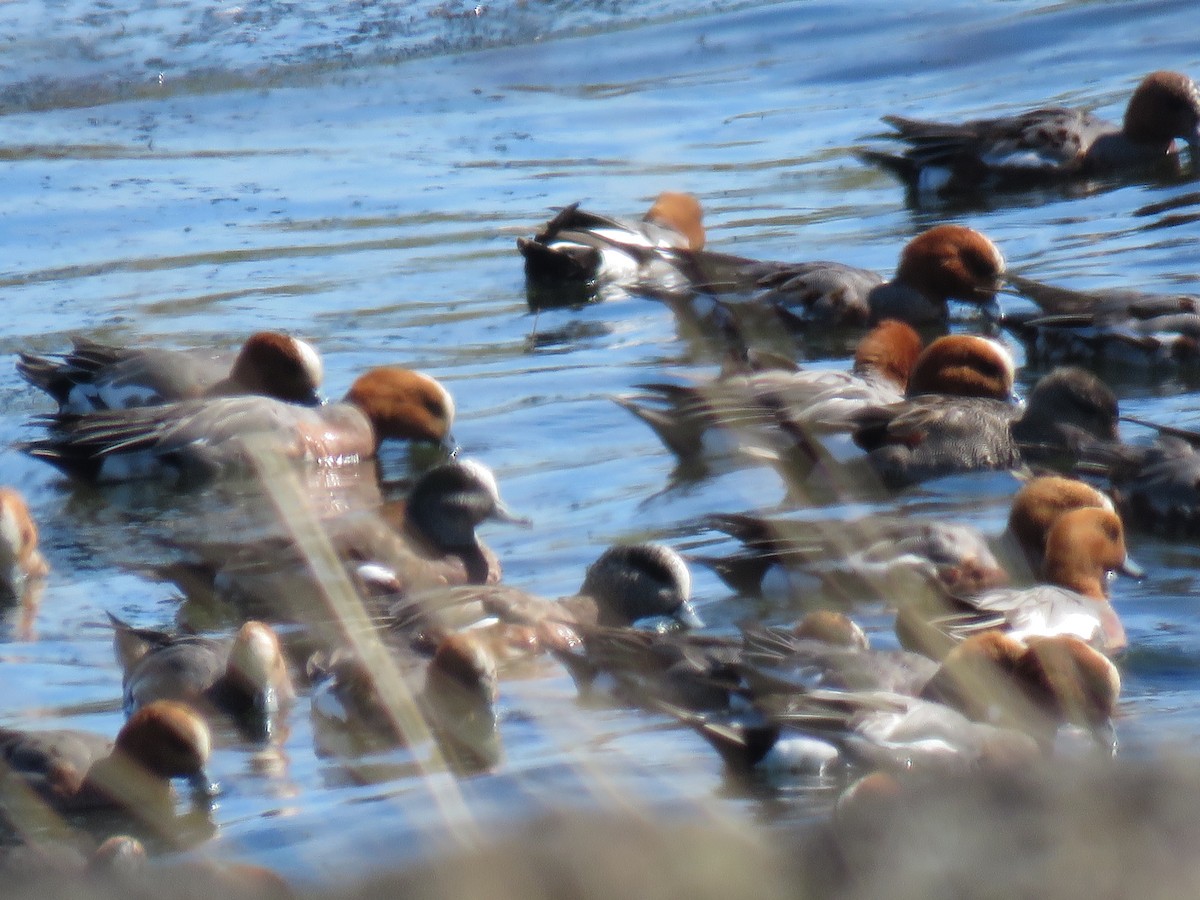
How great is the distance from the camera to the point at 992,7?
68.8 ft

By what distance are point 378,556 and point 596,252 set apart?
231 inches

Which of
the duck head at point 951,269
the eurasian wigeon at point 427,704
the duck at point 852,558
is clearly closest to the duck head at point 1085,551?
the duck at point 852,558

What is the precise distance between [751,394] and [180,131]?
434 inches

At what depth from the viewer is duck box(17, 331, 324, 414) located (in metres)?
10.8

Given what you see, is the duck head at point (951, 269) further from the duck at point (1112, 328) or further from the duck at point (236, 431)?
the duck at point (236, 431)

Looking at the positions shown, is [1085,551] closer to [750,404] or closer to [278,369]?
[750,404]

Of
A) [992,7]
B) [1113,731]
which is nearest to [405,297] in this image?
[1113,731]

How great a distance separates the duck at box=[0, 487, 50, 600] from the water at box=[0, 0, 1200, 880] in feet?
0.46

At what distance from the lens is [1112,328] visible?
10.4 meters

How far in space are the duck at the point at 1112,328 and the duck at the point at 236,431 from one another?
3356mm

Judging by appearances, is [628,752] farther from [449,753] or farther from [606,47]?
[606,47]

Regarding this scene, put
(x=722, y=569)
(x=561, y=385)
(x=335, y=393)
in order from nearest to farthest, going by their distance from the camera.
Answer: (x=722, y=569) → (x=561, y=385) → (x=335, y=393)

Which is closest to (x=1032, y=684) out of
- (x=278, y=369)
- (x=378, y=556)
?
(x=378, y=556)

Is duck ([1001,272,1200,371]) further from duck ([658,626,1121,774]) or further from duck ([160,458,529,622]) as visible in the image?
duck ([658,626,1121,774])
